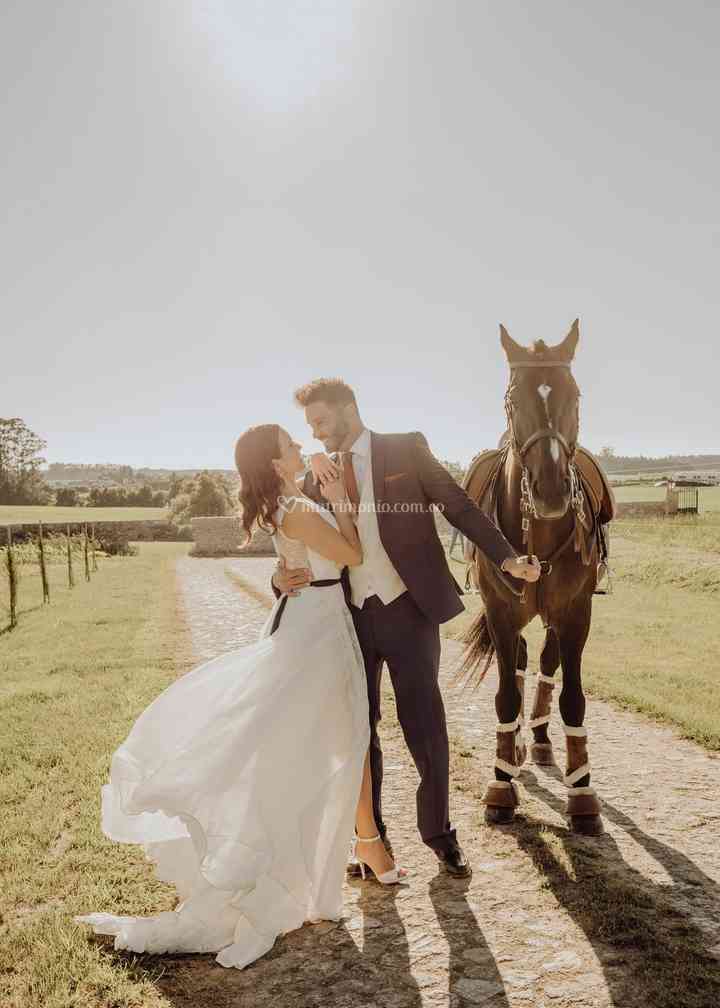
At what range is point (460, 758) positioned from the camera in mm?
6078

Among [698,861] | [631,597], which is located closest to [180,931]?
[698,861]

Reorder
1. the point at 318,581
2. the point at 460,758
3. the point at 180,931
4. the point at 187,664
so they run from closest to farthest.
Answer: the point at 180,931 → the point at 318,581 → the point at 460,758 → the point at 187,664

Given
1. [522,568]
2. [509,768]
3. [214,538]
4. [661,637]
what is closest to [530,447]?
[522,568]

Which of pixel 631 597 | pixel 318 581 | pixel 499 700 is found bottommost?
pixel 631 597

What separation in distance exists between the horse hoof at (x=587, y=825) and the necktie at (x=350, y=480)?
2.58 meters

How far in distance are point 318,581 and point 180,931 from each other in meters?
1.77

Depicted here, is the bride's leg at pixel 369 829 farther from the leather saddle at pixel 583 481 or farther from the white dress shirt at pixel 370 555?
the leather saddle at pixel 583 481

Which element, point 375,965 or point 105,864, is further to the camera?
point 105,864

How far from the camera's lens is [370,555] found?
157 inches

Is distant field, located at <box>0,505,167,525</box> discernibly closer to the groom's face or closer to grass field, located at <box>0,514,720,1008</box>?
grass field, located at <box>0,514,720,1008</box>

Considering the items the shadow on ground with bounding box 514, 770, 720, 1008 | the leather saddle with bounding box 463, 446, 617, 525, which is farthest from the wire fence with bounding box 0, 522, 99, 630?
the shadow on ground with bounding box 514, 770, 720, 1008

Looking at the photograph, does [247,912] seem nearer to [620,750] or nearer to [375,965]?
[375,965]

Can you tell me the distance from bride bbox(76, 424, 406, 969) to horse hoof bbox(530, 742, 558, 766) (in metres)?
2.43

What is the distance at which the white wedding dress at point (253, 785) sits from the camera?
3383 mm
